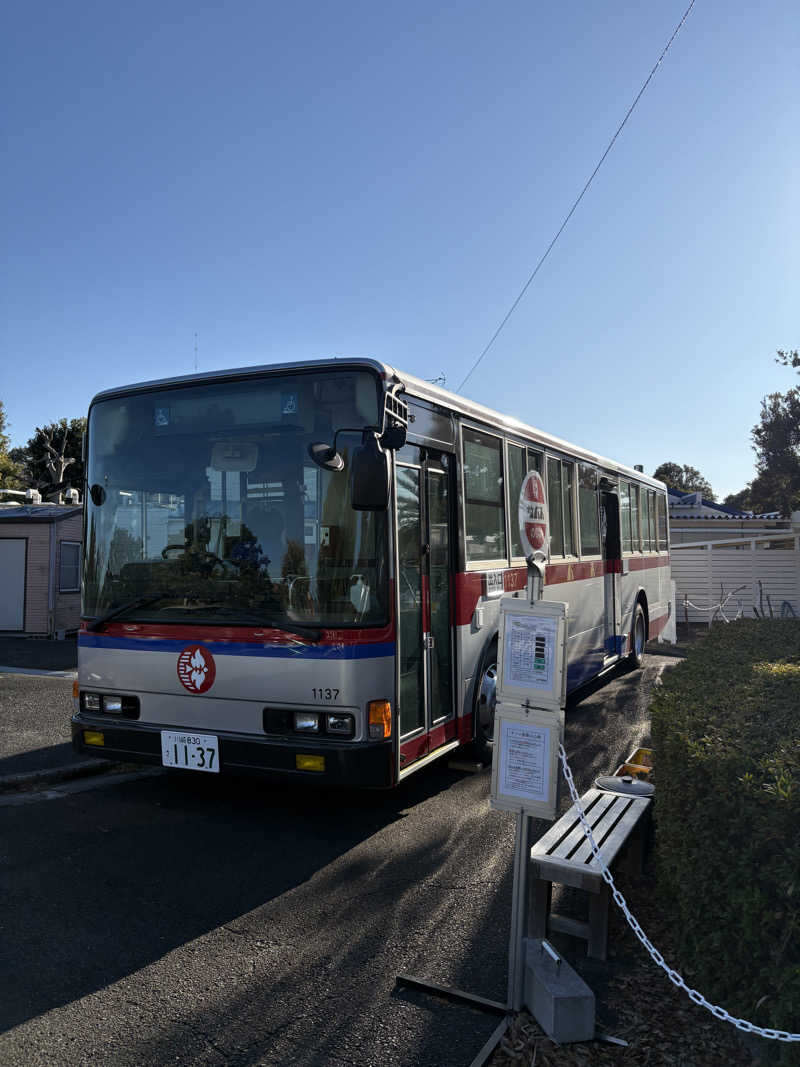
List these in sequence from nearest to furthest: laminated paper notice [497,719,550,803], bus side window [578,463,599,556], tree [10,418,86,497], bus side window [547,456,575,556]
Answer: laminated paper notice [497,719,550,803]
bus side window [547,456,575,556]
bus side window [578,463,599,556]
tree [10,418,86,497]

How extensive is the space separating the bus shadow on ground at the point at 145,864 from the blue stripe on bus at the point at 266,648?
4.14 feet

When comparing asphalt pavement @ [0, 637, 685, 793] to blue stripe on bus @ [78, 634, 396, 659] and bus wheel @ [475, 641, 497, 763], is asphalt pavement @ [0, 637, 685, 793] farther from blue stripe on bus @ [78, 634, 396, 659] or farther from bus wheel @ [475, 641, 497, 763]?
bus wheel @ [475, 641, 497, 763]

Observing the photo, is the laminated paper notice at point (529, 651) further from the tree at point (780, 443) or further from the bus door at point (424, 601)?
the tree at point (780, 443)

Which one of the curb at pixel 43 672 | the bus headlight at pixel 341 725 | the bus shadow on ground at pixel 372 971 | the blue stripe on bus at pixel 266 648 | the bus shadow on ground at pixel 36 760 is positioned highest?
the blue stripe on bus at pixel 266 648

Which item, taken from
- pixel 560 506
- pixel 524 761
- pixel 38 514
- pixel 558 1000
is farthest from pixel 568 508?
pixel 38 514

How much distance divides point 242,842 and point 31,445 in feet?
159

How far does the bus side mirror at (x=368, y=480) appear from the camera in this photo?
4.80 meters

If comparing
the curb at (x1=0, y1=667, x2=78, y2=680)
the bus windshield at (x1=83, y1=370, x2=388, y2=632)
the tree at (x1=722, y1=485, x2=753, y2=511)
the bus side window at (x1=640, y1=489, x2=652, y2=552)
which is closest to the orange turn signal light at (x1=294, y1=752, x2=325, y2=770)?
the bus windshield at (x1=83, y1=370, x2=388, y2=632)

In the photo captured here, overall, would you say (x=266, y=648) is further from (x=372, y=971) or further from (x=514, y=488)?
(x=514, y=488)

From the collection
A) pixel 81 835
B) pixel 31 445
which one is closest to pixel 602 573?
pixel 81 835

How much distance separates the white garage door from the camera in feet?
61.7

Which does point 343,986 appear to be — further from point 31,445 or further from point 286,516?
point 31,445

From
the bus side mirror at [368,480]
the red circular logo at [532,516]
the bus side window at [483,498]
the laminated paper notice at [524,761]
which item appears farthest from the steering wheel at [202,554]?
the laminated paper notice at [524,761]

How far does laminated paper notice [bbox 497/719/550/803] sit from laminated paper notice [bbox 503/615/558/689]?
0.18 meters
